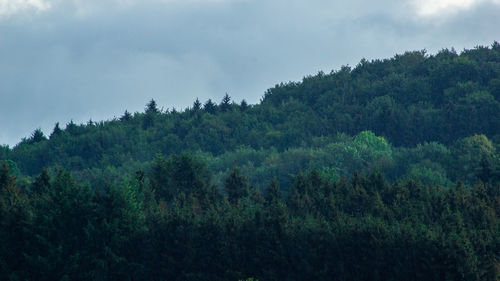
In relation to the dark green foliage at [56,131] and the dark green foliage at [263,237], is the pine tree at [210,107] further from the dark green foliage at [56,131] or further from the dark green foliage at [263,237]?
the dark green foliage at [263,237]

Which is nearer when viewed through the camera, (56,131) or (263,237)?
(263,237)

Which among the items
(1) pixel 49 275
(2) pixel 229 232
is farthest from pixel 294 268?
(1) pixel 49 275

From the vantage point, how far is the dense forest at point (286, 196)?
4856cm

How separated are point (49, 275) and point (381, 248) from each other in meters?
21.0

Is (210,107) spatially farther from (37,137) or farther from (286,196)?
(286,196)

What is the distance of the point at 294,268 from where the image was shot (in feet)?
164

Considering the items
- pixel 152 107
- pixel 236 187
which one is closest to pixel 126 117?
pixel 152 107

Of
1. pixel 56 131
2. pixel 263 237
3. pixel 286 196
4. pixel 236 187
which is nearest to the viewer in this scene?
pixel 263 237

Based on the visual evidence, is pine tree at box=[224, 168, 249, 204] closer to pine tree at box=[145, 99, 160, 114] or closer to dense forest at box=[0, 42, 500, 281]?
dense forest at box=[0, 42, 500, 281]

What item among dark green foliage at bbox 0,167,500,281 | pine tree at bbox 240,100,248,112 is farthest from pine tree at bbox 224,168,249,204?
pine tree at bbox 240,100,248,112

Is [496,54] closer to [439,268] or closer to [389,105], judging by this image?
[389,105]

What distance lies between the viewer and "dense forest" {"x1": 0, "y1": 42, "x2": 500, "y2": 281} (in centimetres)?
4856

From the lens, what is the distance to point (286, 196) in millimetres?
67000

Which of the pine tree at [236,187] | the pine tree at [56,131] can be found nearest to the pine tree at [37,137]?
the pine tree at [56,131]
